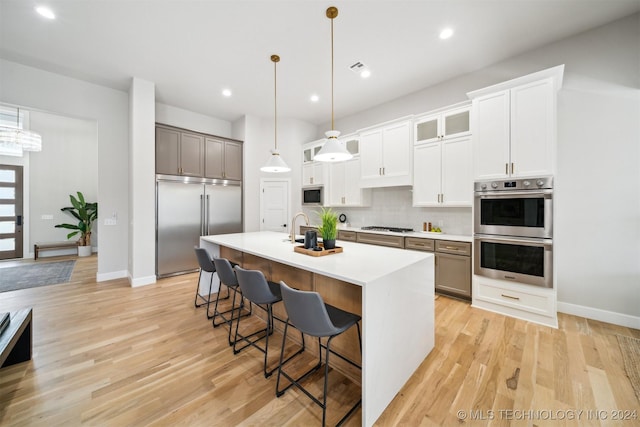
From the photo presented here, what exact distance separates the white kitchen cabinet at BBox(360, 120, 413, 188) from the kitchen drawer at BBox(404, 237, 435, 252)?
36.0 inches

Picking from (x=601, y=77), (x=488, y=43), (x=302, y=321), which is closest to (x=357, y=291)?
(x=302, y=321)

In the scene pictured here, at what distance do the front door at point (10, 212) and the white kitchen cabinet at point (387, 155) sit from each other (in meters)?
8.03

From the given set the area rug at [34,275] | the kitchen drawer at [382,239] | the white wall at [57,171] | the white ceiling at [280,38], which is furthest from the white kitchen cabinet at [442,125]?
the white wall at [57,171]

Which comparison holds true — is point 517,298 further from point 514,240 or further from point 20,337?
point 20,337

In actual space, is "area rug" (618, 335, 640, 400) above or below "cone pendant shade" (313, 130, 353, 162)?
below

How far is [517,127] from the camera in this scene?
2.78 meters

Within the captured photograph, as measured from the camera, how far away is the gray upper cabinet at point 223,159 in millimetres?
4805

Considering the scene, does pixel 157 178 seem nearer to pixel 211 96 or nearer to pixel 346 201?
pixel 211 96

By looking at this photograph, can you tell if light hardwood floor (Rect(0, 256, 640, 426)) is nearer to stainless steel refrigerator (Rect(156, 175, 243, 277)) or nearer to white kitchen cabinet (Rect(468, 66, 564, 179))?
stainless steel refrigerator (Rect(156, 175, 243, 277))

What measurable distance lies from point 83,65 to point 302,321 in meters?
4.66

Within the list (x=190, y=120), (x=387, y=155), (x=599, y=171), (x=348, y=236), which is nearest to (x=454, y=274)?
(x=348, y=236)

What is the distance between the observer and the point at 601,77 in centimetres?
Answer: 266

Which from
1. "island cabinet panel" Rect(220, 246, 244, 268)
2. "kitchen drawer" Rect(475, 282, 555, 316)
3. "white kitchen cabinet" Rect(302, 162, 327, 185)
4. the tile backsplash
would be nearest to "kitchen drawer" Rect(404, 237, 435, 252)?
the tile backsplash

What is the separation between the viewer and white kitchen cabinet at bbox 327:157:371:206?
4.63 metres
